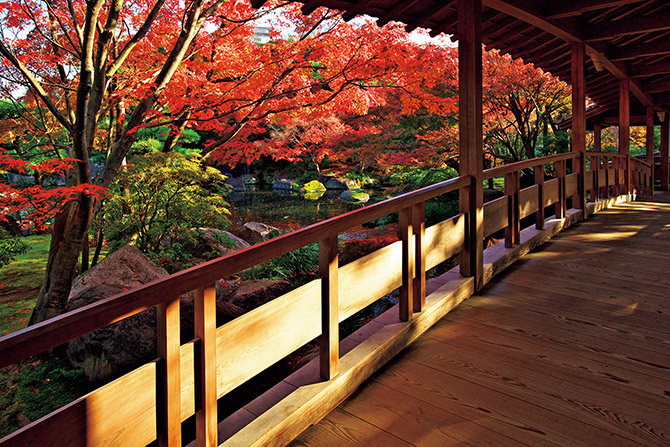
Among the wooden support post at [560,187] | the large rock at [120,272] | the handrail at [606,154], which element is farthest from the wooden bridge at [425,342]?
the handrail at [606,154]

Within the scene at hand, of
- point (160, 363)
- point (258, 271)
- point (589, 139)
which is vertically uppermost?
point (589, 139)

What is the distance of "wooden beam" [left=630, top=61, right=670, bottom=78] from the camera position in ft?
22.9

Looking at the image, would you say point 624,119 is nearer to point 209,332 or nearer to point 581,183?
point 581,183

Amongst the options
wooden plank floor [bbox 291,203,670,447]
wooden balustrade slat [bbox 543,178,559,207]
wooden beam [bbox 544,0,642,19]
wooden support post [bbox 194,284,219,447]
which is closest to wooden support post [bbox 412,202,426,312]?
wooden plank floor [bbox 291,203,670,447]

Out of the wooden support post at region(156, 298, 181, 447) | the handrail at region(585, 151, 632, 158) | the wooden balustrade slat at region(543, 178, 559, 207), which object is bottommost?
the wooden support post at region(156, 298, 181, 447)

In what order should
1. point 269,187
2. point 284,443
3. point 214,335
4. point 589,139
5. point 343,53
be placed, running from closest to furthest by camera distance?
point 214,335, point 284,443, point 343,53, point 589,139, point 269,187

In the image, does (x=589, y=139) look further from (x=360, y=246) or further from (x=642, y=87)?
(x=360, y=246)

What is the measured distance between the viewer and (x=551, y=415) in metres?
1.67

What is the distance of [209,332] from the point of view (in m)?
1.32

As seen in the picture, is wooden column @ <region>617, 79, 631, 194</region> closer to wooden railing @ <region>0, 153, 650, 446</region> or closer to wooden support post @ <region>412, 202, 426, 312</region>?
wooden railing @ <region>0, 153, 650, 446</region>

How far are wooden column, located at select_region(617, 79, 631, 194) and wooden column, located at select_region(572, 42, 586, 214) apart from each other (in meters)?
2.77

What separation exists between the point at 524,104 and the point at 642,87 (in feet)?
7.82

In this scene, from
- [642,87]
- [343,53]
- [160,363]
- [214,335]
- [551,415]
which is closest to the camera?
[160,363]

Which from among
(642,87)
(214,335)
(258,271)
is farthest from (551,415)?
(642,87)
